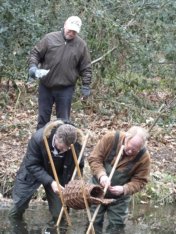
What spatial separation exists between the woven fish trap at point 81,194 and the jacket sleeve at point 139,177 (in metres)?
0.26

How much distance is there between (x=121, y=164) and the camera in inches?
272

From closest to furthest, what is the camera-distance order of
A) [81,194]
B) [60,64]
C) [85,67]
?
1. [81,194]
2. [60,64]
3. [85,67]

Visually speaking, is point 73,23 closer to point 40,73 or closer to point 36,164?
point 40,73

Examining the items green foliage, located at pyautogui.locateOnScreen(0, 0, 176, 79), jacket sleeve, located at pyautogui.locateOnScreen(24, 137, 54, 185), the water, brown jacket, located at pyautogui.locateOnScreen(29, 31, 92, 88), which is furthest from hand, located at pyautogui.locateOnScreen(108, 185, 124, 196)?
green foliage, located at pyautogui.locateOnScreen(0, 0, 176, 79)

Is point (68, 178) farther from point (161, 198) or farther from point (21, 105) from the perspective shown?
point (21, 105)

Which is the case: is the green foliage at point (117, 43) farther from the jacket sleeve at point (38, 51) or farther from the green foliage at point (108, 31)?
the jacket sleeve at point (38, 51)

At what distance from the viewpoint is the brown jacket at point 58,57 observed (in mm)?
9031

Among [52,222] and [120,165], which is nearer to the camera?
[120,165]

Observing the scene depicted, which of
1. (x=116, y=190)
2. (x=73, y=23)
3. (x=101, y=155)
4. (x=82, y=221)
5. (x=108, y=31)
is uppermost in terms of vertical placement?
(x=73, y=23)

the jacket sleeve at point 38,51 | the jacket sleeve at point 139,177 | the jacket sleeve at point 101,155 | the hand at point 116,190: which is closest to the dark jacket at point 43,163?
the jacket sleeve at point 101,155

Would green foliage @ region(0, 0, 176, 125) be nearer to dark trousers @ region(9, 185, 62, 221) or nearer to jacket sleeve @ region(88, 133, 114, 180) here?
dark trousers @ region(9, 185, 62, 221)

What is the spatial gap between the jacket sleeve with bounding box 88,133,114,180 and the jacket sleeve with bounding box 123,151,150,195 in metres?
0.34

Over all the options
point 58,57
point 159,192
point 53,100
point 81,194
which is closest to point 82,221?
point 81,194

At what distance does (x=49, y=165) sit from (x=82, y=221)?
1491mm
